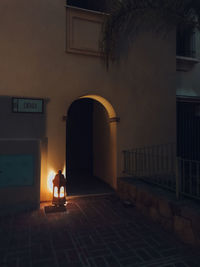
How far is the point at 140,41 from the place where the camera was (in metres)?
6.68

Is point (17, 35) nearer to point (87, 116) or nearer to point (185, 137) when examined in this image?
point (87, 116)

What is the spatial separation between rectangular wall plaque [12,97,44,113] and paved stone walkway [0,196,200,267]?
2.50m

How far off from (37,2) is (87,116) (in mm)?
4806

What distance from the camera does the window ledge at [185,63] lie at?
8.12 m

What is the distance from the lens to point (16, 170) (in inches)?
204

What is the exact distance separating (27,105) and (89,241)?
355 centimetres

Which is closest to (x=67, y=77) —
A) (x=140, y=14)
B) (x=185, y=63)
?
(x=140, y=14)

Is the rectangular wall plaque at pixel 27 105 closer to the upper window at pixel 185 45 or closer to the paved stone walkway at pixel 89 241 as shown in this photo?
the paved stone walkway at pixel 89 241

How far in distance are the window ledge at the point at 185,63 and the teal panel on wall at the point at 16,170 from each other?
6417mm

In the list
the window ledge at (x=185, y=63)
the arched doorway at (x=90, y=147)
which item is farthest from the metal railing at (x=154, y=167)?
the window ledge at (x=185, y=63)

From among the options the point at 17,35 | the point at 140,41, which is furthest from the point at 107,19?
the point at 17,35

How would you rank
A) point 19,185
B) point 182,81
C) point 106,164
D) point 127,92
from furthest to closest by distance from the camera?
1. point 182,81
2. point 106,164
3. point 127,92
4. point 19,185

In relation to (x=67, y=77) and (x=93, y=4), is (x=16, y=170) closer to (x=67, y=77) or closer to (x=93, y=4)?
(x=67, y=77)

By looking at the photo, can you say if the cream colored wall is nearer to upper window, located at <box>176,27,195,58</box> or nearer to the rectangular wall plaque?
the rectangular wall plaque
